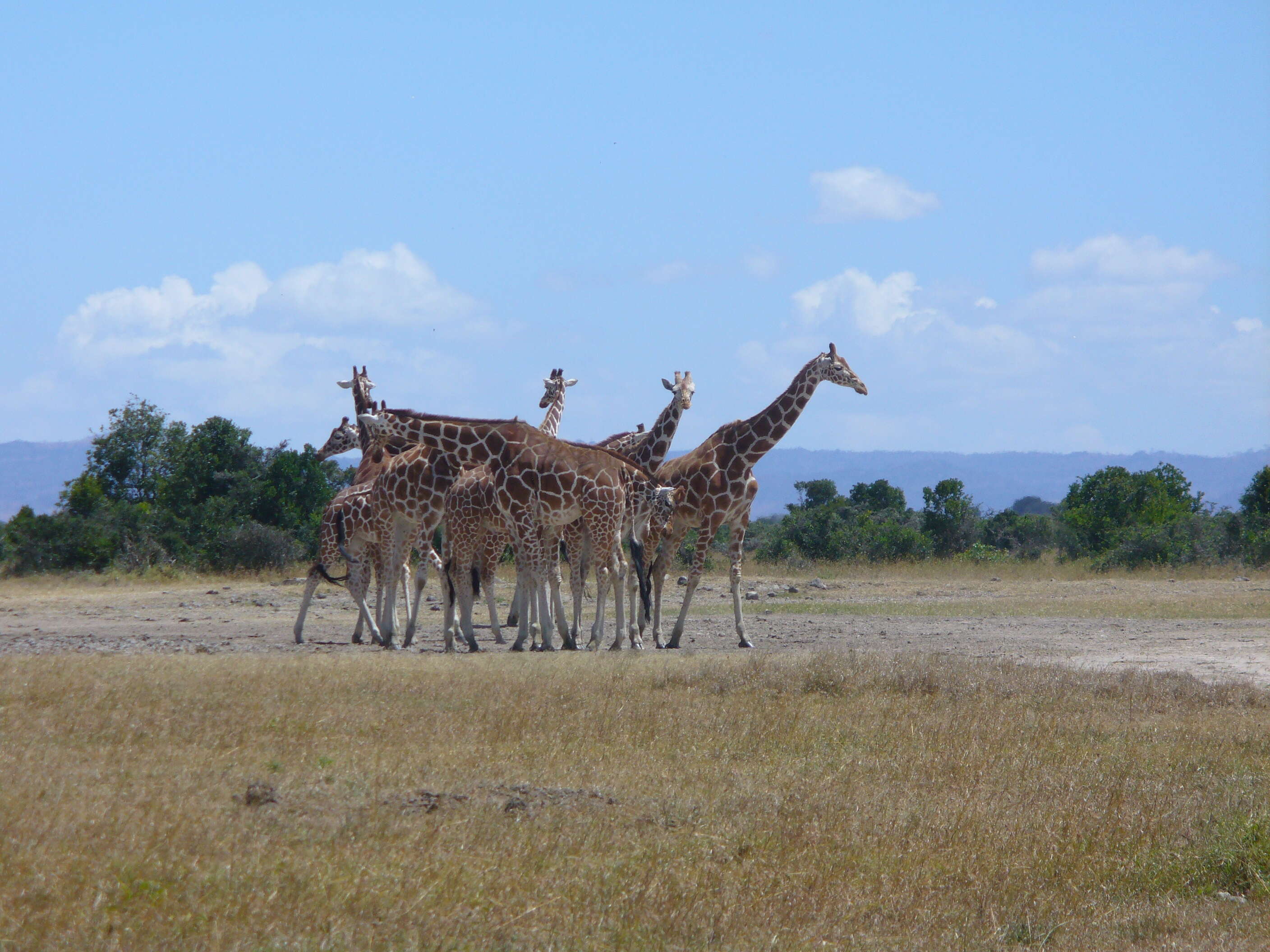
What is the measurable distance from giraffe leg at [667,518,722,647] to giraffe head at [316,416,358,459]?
17.2ft

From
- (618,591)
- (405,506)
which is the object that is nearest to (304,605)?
(405,506)

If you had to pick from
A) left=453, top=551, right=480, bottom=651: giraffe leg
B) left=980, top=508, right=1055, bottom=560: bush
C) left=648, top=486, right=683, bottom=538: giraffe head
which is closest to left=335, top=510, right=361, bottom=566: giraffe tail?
left=453, top=551, right=480, bottom=651: giraffe leg

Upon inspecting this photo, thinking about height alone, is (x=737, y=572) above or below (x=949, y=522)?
below

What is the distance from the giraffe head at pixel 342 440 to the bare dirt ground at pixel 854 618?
2659 mm

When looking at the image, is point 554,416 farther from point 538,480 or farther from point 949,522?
point 949,522

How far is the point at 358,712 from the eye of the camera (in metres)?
10.1

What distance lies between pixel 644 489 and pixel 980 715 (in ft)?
20.8

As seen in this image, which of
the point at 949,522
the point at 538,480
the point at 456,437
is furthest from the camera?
the point at 949,522

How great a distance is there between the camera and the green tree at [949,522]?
43.1 meters

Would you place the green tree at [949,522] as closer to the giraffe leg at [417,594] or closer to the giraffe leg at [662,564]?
the giraffe leg at [662,564]

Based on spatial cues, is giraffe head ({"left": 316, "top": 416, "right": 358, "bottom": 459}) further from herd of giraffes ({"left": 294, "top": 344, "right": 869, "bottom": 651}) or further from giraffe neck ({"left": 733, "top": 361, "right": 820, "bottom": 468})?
giraffe neck ({"left": 733, "top": 361, "right": 820, "bottom": 468})

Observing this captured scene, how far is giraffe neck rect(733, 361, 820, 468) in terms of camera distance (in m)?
18.6

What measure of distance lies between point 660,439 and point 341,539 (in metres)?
4.79

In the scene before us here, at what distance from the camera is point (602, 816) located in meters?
7.57
